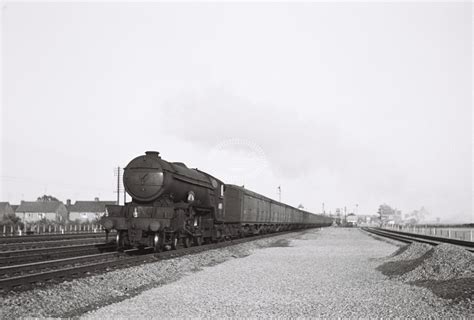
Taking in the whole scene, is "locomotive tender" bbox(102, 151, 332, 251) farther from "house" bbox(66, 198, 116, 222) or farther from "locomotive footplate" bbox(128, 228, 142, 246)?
"house" bbox(66, 198, 116, 222)

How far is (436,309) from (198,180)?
12961 millimetres

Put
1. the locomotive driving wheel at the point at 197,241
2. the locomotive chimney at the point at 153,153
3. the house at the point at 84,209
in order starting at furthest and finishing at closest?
the house at the point at 84,209
the locomotive driving wheel at the point at 197,241
the locomotive chimney at the point at 153,153

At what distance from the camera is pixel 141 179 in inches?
661

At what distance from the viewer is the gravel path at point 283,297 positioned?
27.2 ft

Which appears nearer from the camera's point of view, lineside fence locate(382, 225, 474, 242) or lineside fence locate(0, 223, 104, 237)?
lineside fence locate(0, 223, 104, 237)

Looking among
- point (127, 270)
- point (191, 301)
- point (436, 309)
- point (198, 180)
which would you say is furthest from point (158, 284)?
point (198, 180)

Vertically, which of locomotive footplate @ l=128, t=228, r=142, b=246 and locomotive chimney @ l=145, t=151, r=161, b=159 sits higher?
locomotive chimney @ l=145, t=151, r=161, b=159

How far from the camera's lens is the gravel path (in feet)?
27.2

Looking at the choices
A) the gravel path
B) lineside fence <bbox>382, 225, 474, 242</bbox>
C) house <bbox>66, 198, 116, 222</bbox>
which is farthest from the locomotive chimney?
house <bbox>66, 198, 116, 222</bbox>

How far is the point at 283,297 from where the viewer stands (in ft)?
32.4

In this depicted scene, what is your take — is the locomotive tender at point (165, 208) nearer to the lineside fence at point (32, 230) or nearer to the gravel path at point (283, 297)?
the gravel path at point (283, 297)

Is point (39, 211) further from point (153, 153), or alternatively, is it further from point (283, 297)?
point (283, 297)

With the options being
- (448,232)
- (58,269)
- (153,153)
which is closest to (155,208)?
(153,153)

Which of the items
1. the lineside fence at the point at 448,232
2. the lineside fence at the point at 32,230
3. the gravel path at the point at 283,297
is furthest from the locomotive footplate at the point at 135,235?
the lineside fence at the point at 448,232
